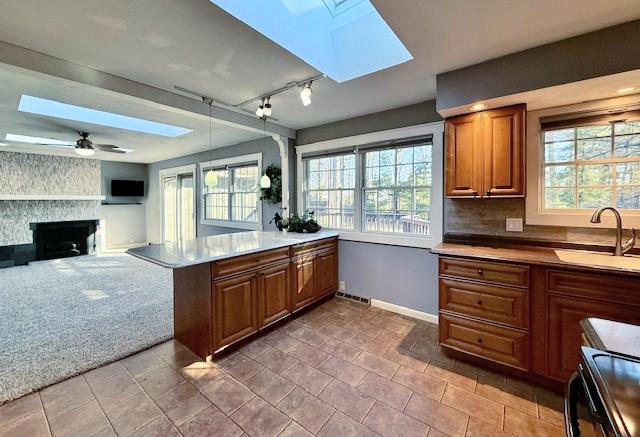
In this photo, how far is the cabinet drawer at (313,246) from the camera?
3162mm

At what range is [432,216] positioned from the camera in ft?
10.2

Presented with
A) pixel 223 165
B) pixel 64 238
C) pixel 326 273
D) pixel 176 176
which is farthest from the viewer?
pixel 176 176

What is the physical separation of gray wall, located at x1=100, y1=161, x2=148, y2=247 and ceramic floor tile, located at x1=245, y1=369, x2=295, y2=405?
7.16m

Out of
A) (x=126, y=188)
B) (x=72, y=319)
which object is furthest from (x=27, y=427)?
(x=126, y=188)

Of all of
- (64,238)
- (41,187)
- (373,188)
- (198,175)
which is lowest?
(64,238)

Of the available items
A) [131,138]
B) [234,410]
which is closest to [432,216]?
[234,410]

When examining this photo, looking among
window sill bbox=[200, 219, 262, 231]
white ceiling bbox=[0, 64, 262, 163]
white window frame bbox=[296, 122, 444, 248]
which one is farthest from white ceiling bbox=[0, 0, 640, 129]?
window sill bbox=[200, 219, 262, 231]

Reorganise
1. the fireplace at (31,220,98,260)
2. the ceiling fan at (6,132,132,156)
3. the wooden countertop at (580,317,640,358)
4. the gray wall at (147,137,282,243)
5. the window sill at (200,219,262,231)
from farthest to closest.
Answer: the fireplace at (31,220,98,260), the window sill at (200,219,262,231), the gray wall at (147,137,282,243), the ceiling fan at (6,132,132,156), the wooden countertop at (580,317,640,358)

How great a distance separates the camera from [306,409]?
183cm

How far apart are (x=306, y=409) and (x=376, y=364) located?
2.47 feet

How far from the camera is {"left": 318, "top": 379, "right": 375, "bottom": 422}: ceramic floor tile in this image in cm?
181

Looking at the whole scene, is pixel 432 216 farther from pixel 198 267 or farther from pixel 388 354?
pixel 198 267

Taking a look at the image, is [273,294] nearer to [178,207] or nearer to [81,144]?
[81,144]

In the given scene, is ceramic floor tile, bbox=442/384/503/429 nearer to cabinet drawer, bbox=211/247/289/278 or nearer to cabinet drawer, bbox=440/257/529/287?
cabinet drawer, bbox=440/257/529/287
